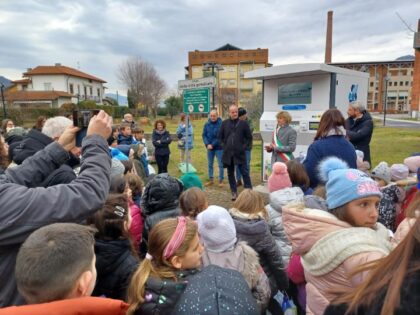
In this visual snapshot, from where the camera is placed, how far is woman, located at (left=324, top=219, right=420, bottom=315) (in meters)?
0.68

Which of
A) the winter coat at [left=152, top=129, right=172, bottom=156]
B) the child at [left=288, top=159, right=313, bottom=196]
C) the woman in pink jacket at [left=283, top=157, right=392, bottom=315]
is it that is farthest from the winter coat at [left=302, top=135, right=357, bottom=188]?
the winter coat at [left=152, top=129, right=172, bottom=156]

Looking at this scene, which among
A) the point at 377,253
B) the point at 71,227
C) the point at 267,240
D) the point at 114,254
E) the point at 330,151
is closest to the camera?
the point at 71,227

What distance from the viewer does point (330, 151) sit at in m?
3.38

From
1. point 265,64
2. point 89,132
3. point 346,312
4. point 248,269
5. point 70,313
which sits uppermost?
point 265,64

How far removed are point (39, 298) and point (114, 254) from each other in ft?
2.79

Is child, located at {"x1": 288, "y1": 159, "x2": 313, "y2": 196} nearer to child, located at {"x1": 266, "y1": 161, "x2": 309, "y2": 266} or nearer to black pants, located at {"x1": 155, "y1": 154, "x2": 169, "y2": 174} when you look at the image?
child, located at {"x1": 266, "y1": 161, "x2": 309, "y2": 266}

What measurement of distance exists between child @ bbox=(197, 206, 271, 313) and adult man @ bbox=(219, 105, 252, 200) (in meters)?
4.39

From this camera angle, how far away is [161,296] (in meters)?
1.51

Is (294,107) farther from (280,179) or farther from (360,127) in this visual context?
(280,179)

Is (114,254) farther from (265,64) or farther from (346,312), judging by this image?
(265,64)

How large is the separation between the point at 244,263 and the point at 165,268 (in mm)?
581

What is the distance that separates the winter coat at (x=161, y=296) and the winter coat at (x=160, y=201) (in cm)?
118

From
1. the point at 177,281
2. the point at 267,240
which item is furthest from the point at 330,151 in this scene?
the point at 177,281

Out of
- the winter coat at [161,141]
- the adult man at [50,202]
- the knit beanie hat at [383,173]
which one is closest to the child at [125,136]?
the winter coat at [161,141]
